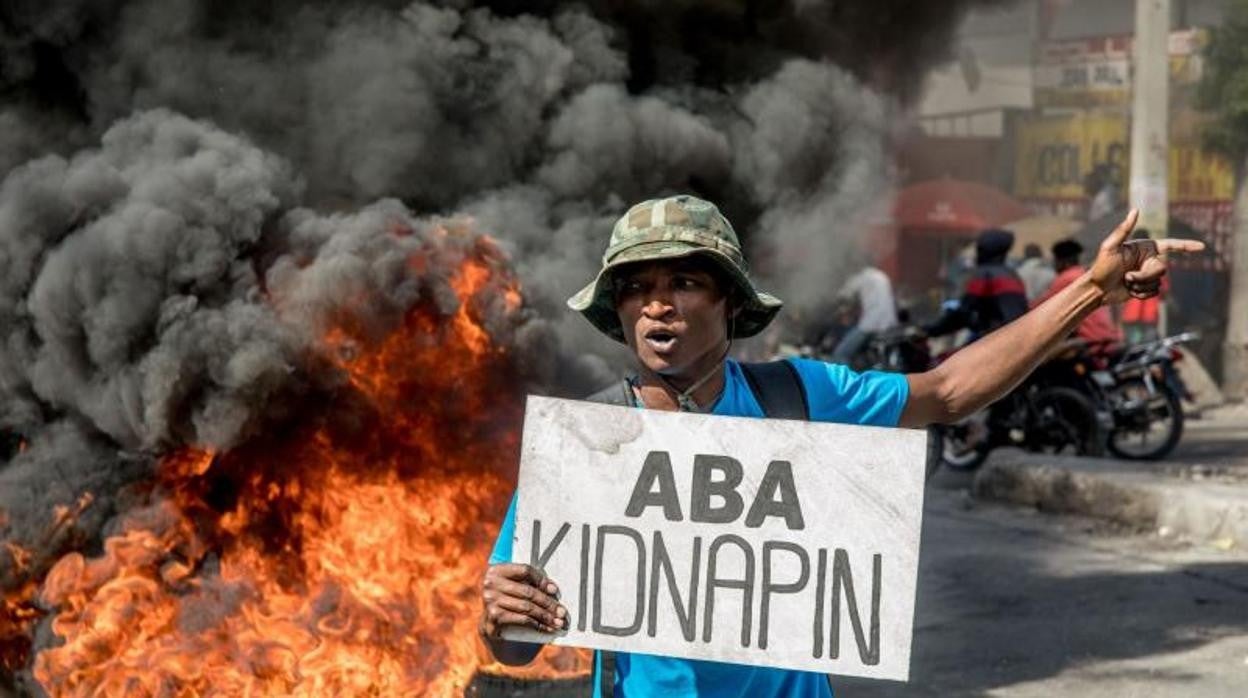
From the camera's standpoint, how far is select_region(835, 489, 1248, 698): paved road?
609 centimetres

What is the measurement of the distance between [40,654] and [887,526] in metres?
3.56

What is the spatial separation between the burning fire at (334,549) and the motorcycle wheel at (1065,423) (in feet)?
19.5

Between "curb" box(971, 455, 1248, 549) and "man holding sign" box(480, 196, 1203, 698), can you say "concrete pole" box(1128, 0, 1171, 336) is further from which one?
"man holding sign" box(480, 196, 1203, 698)

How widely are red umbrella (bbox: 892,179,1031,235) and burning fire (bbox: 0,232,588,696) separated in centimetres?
2137

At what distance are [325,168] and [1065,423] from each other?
5.92 meters

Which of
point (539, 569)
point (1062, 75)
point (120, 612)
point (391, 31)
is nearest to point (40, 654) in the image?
point (120, 612)

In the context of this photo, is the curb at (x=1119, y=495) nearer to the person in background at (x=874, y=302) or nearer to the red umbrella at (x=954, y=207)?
the person in background at (x=874, y=302)

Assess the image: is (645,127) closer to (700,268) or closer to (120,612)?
(120,612)

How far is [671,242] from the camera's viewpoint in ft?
8.59

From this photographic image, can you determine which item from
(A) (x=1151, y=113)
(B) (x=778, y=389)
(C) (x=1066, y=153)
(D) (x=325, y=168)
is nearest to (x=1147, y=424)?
(A) (x=1151, y=113)

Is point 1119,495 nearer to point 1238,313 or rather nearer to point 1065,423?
point 1065,423

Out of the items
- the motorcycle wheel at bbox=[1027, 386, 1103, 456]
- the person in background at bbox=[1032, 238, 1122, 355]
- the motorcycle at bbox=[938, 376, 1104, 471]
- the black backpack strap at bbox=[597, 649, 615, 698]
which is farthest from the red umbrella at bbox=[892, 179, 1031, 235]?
the black backpack strap at bbox=[597, 649, 615, 698]

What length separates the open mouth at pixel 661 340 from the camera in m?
2.63

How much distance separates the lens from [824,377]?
2.79m
